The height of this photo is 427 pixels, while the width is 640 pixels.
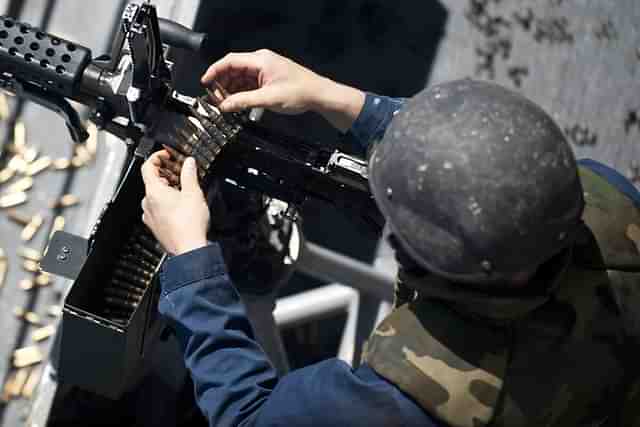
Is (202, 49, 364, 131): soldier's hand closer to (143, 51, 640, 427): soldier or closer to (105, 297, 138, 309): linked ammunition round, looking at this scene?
(143, 51, 640, 427): soldier

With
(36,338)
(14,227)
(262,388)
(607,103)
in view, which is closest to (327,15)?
(607,103)

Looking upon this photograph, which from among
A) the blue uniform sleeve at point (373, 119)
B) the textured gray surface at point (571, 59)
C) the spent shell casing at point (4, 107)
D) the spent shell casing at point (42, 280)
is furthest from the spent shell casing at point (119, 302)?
the textured gray surface at point (571, 59)

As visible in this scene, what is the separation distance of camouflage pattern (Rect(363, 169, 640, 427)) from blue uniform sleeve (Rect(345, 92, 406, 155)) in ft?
1.58

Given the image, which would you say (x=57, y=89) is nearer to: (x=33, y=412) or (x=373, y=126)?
(x=373, y=126)

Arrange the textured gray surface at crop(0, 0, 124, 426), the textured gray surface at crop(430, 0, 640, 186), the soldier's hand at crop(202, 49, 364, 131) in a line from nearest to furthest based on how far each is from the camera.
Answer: the soldier's hand at crop(202, 49, 364, 131) → the textured gray surface at crop(0, 0, 124, 426) → the textured gray surface at crop(430, 0, 640, 186)

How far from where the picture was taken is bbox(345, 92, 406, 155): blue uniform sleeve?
1.55 meters

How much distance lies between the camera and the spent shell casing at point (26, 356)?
2311 millimetres

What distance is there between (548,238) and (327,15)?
1.85 m

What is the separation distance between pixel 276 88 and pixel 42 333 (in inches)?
50.3

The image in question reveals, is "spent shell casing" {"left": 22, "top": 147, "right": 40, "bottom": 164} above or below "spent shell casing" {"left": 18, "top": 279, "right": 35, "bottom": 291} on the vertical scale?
above

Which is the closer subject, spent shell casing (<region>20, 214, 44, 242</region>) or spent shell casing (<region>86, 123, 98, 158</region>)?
spent shell casing (<region>20, 214, 44, 242</region>)

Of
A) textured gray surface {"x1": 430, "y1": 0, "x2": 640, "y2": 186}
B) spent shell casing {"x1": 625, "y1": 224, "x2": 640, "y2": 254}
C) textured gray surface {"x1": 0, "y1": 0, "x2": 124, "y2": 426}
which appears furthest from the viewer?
textured gray surface {"x1": 430, "y1": 0, "x2": 640, "y2": 186}

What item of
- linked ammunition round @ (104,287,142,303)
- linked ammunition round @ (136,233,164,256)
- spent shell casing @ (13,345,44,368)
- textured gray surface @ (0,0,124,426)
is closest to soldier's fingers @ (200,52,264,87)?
linked ammunition round @ (136,233,164,256)

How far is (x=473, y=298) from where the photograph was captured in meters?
1.05
